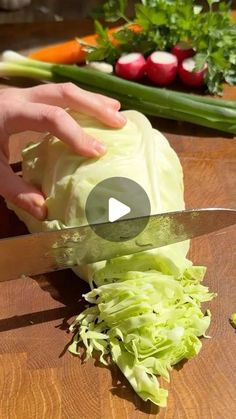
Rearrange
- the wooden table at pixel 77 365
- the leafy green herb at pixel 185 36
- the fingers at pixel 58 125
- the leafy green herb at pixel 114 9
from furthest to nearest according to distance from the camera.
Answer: the leafy green herb at pixel 114 9
the leafy green herb at pixel 185 36
the fingers at pixel 58 125
the wooden table at pixel 77 365

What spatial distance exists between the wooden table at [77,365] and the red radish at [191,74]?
0.90 meters

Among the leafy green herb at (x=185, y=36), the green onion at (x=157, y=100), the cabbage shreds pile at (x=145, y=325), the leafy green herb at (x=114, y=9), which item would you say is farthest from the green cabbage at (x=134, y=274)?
the leafy green herb at (x=114, y=9)

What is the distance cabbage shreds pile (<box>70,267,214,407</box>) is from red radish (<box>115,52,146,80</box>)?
1.23 m

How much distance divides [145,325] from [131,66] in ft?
4.67

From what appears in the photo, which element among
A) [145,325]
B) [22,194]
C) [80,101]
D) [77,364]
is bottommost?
[77,364]

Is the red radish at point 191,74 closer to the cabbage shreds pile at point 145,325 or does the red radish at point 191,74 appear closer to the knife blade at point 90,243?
the knife blade at point 90,243

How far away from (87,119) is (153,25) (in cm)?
A: 91

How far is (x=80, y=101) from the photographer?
204 centimetres

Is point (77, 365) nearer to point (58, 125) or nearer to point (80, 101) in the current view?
point (58, 125)

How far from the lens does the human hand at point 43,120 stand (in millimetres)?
1916

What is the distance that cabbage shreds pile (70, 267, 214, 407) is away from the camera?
167 cm

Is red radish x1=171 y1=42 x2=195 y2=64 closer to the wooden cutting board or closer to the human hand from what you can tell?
the human hand
